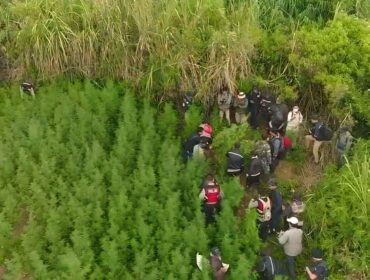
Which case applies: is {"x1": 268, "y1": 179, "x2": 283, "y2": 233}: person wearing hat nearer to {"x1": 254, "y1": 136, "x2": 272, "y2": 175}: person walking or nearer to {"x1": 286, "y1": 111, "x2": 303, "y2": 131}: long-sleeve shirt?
{"x1": 254, "y1": 136, "x2": 272, "y2": 175}: person walking

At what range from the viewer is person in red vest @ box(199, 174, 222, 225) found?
7266 millimetres

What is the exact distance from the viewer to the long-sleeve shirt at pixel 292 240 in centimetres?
670

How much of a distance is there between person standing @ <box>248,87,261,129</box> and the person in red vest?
6.57ft

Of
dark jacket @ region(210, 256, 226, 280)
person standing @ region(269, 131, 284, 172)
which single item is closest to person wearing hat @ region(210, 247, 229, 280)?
dark jacket @ region(210, 256, 226, 280)

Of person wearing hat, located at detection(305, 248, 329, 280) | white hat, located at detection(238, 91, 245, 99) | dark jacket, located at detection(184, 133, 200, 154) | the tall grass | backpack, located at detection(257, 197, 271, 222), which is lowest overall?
person wearing hat, located at detection(305, 248, 329, 280)

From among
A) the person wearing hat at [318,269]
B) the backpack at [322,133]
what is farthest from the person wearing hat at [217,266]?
the backpack at [322,133]

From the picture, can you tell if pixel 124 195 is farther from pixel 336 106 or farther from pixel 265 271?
pixel 336 106

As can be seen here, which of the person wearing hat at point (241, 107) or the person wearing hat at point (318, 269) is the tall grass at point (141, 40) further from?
the person wearing hat at point (318, 269)

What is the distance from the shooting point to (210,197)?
728cm

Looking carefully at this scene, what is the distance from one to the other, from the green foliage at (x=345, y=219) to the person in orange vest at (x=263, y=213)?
0.76m

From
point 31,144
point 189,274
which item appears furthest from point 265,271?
point 31,144

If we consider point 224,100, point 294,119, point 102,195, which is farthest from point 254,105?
point 102,195

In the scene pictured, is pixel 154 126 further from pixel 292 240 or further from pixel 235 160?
pixel 292 240

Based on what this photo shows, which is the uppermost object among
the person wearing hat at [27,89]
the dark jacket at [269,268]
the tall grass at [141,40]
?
the tall grass at [141,40]
